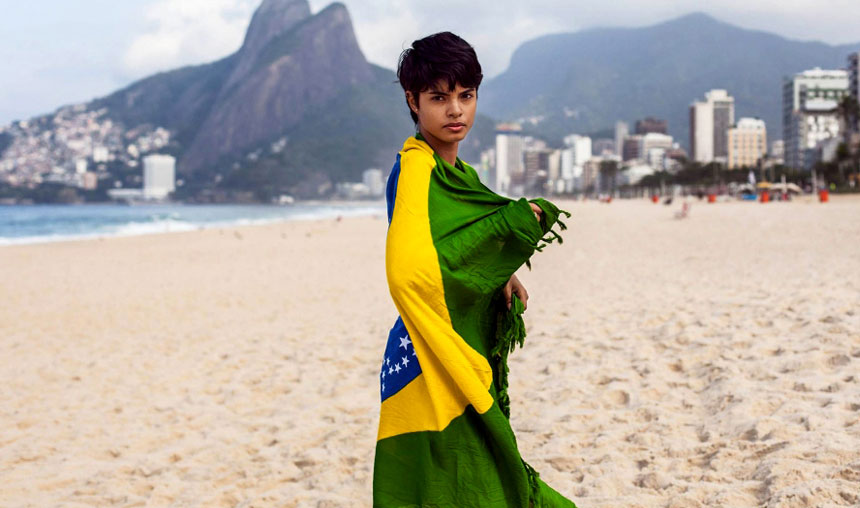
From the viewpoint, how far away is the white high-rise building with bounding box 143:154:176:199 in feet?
545

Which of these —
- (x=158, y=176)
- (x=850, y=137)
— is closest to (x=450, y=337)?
(x=850, y=137)

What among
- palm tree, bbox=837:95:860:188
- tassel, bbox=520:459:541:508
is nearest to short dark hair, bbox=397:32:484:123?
tassel, bbox=520:459:541:508

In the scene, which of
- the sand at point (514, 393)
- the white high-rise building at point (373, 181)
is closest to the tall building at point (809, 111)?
the white high-rise building at point (373, 181)

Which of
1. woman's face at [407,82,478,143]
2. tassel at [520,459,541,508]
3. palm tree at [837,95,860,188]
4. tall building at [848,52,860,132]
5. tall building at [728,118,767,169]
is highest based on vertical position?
tall building at [848,52,860,132]

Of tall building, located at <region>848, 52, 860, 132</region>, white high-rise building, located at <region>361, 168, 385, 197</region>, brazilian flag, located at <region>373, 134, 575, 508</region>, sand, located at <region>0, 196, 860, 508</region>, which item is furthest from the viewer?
white high-rise building, located at <region>361, 168, 385, 197</region>

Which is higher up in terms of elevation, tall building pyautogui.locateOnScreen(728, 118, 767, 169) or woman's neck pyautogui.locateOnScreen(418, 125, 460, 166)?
tall building pyautogui.locateOnScreen(728, 118, 767, 169)

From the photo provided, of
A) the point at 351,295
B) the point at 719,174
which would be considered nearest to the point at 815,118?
the point at 719,174

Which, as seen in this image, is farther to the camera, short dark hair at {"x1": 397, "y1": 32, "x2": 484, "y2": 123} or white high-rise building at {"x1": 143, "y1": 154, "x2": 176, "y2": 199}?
white high-rise building at {"x1": 143, "y1": 154, "x2": 176, "y2": 199}

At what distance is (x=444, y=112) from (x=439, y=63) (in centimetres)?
12

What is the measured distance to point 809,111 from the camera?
128500 millimetres

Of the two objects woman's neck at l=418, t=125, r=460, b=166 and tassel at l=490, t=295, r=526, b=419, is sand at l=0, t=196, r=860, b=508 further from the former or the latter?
woman's neck at l=418, t=125, r=460, b=166

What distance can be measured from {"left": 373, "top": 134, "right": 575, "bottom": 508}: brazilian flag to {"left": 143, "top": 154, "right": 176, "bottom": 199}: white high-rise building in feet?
568

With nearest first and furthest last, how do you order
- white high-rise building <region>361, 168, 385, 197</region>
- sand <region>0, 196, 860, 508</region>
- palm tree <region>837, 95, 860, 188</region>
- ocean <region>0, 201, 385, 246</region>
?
sand <region>0, 196, 860, 508</region>, ocean <region>0, 201, 385, 246</region>, palm tree <region>837, 95, 860, 188</region>, white high-rise building <region>361, 168, 385, 197</region>

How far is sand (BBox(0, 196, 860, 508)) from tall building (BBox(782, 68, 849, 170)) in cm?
12176
